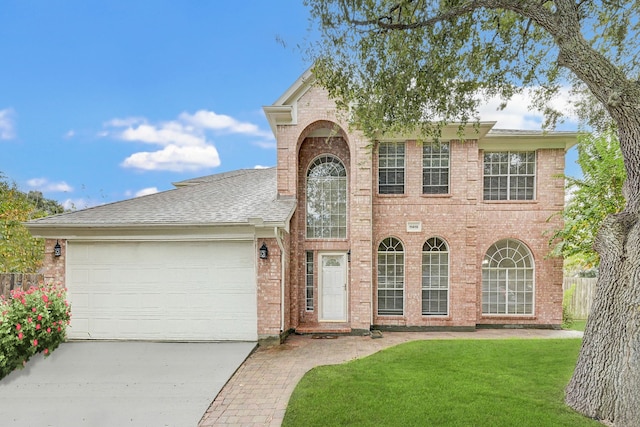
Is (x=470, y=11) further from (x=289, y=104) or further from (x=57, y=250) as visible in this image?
(x=57, y=250)

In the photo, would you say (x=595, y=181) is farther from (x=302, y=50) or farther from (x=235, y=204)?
(x=235, y=204)

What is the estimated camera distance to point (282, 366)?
6508 mm

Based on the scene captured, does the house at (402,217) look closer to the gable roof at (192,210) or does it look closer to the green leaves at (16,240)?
the gable roof at (192,210)

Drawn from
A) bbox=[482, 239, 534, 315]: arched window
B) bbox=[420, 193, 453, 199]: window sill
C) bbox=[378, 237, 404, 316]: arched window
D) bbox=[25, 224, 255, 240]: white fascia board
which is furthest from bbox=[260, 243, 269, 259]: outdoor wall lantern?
bbox=[482, 239, 534, 315]: arched window

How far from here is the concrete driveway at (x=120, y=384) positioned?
4598 mm

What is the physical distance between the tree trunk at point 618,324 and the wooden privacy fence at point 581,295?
963cm

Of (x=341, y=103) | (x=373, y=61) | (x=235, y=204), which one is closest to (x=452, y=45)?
(x=373, y=61)

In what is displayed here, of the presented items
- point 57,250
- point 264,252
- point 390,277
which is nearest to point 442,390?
point 264,252

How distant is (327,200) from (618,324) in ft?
23.3

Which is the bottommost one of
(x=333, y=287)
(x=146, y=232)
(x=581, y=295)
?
(x=581, y=295)

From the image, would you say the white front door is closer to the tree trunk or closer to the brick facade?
the brick facade

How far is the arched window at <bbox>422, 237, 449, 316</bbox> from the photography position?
993 cm

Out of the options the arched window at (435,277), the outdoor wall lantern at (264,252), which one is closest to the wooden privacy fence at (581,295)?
the arched window at (435,277)

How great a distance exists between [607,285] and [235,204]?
7.98 metres
